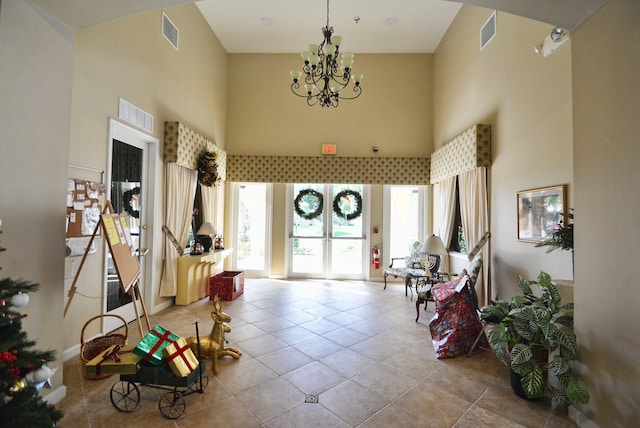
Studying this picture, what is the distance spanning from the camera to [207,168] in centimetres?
513

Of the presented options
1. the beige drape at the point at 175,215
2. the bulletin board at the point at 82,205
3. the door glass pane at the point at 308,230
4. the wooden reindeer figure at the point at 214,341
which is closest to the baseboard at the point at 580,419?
the wooden reindeer figure at the point at 214,341

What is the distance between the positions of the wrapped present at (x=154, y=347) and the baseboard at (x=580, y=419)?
9.37ft

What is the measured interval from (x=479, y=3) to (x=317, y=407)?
313cm

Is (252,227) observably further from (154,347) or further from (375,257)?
(154,347)

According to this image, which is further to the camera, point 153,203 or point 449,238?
point 449,238

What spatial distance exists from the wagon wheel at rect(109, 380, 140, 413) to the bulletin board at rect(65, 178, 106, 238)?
150 cm

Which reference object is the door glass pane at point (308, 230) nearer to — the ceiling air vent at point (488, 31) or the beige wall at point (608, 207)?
the ceiling air vent at point (488, 31)

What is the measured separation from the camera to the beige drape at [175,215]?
4.36 metres

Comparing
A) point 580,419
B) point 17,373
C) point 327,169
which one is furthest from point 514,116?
point 17,373

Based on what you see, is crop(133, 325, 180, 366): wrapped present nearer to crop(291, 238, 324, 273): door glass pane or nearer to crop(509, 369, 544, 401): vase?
crop(509, 369, 544, 401): vase

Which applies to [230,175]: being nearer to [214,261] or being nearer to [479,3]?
[214,261]

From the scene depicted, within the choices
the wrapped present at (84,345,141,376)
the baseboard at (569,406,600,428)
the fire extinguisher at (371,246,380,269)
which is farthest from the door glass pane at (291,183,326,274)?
the baseboard at (569,406,600,428)

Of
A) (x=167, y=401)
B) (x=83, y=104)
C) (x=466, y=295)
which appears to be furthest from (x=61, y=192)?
(x=466, y=295)

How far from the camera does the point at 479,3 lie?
210 centimetres
